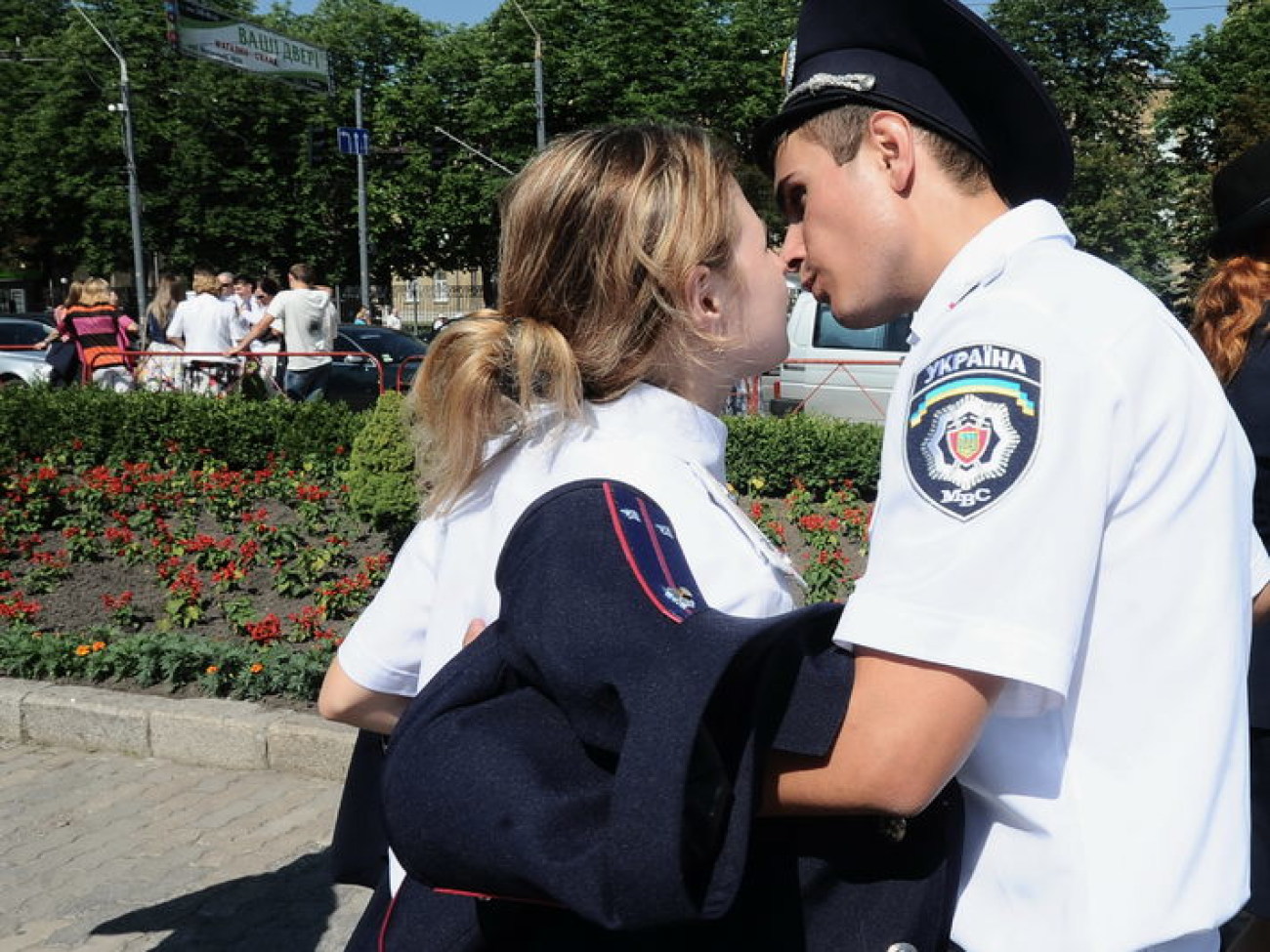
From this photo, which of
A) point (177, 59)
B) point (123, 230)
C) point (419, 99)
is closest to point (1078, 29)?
point (419, 99)

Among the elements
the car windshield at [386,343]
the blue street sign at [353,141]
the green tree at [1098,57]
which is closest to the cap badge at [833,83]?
the car windshield at [386,343]

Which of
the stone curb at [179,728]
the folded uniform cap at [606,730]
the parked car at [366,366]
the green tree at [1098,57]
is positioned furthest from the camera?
the green tree at [1098,57]

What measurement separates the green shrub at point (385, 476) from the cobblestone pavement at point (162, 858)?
2.19 meters

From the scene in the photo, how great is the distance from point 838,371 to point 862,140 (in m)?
12.0

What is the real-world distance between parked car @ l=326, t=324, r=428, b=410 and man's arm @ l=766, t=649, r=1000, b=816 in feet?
41.3

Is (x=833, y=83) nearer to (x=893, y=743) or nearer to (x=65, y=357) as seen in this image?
(x=893, y=743)

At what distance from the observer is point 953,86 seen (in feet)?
4.92

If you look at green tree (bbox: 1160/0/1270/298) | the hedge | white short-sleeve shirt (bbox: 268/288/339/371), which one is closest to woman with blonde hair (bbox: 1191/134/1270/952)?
the hedge

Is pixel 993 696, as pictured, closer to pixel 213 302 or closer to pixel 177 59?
pixel 213 302

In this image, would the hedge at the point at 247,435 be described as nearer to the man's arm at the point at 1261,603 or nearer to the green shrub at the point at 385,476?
the green shrub at the point at 385,476

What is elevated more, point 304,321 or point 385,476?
point 304,321

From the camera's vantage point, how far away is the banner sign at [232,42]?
2538 centimetres

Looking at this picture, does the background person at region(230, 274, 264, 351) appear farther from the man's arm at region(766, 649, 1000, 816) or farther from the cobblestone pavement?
the man's arm at region(766, 649, 1000, 816)

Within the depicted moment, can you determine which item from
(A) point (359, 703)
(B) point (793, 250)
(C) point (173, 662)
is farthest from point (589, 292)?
(C) point (173, 662)
